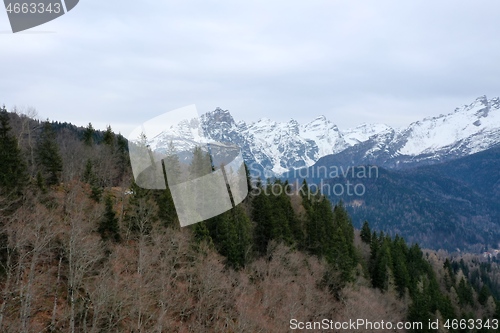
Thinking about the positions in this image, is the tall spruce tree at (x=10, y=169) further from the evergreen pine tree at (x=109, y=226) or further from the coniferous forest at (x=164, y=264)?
the evergreen pine tree at (x=109, y=226)

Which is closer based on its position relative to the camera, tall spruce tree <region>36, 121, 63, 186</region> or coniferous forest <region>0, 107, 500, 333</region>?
coniferous forest <region>0, 107, 500, 333</region>

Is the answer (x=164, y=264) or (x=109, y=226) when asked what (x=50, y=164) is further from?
(x=164, y=264)

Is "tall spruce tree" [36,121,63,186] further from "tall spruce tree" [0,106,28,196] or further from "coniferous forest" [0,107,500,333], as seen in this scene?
"tall spruce tree" [0,106,28,196]

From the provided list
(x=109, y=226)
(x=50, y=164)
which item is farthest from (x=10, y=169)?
(x=50, y=164)

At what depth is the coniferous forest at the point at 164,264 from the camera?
94.1ft

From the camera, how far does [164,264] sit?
3322 cm

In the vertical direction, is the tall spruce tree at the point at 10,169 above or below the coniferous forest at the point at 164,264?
above

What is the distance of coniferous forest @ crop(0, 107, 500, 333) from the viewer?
2869 cm

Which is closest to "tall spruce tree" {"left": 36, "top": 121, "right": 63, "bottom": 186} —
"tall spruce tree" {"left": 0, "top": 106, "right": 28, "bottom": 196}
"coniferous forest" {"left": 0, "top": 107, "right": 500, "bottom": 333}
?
"coniferous forest" {"left": 0, "top": 107, "right": 500, "bottom": 333}

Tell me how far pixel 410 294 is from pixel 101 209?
50493 millimetres

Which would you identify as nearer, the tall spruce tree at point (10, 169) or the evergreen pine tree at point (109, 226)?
the tall spruce tree at point (10, 169)

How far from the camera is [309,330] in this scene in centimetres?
3759

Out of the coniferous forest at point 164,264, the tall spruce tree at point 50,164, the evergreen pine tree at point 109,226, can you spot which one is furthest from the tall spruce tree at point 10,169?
the tall spruce tree at point 50,164

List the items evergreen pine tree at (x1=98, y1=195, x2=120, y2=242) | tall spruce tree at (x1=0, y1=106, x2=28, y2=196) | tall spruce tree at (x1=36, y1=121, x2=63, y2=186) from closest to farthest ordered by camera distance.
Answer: tall spruce tree at (x1=0, y1=106, x2=28, y2=196), evergreen pine tree at (x1=98, y1=195, x2=120, y2=242), tall spruce tree at (x1=36, y1=121, x2=63, y2=186)
